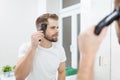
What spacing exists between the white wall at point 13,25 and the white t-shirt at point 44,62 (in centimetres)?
172

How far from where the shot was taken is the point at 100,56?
7.06ft

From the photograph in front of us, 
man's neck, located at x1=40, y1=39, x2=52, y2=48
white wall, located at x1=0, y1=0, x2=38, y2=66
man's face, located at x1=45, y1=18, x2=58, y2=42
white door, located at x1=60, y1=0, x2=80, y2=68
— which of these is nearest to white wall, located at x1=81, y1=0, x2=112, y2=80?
man's face, located at x1=45, y1=18, x2=58, y2=42

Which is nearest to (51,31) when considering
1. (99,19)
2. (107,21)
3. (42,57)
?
(42,57)

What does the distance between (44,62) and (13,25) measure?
1885mm

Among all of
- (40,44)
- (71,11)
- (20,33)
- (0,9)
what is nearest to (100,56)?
(40,44)

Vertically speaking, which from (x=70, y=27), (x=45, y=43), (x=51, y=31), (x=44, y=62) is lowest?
(x=44, y=62)

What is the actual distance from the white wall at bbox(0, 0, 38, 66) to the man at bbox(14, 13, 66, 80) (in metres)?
1.68

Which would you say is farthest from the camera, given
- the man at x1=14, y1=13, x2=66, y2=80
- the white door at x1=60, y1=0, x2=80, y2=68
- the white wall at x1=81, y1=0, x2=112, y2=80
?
the white door at x1=60, y1=0, x2=80, y2=68

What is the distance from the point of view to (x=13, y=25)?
3361 millimetres

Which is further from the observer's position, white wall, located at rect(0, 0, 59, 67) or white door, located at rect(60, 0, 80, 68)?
white wall, located at rect(0, 0, 59, 67)

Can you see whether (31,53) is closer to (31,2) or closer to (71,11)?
(71,11)

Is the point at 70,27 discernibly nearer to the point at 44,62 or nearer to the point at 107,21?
the point at 44,62

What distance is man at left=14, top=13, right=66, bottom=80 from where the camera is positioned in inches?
62.7

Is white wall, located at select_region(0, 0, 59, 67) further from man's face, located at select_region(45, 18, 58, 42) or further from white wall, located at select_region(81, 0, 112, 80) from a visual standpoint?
man's face, located at select_region(45, 18, 58, 42)
